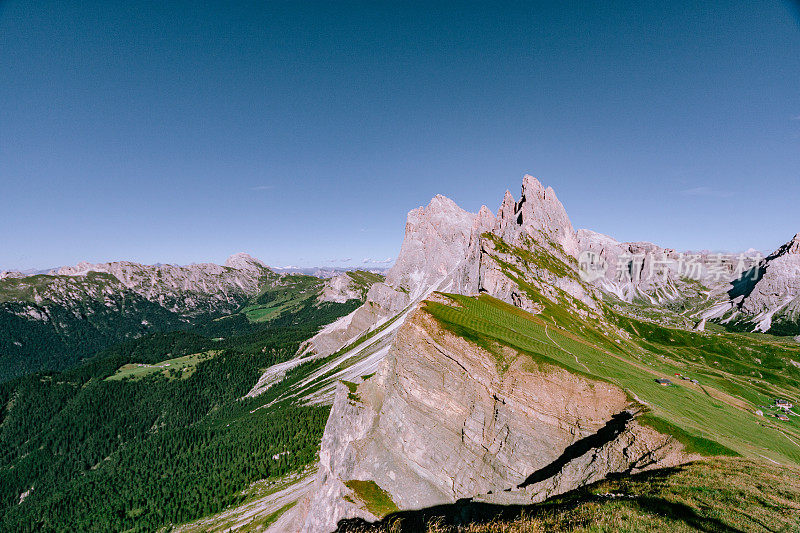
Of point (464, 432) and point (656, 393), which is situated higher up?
point (656, 393)

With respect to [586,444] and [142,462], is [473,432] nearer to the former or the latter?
[586,444]

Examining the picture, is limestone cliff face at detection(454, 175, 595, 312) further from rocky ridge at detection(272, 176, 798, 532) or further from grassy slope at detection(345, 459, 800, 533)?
grassy slope at detection(345, 459, 800, 533)

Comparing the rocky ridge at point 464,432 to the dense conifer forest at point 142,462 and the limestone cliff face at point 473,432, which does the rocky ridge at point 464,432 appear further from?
the dense conifer forest at point 142,462

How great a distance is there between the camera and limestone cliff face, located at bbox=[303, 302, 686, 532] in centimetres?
2811

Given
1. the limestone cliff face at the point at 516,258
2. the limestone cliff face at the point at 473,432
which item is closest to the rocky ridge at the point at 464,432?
the limestone cliff face at the point at 473,432

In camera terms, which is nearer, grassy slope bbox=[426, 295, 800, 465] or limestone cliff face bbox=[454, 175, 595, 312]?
grassy slope bbox=[426, 295, 800, 465]

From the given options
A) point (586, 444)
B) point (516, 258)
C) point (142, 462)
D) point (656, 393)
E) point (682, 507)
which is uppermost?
point (516, 258)

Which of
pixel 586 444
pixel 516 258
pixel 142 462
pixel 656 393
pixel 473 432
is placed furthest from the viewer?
pixel 142 462

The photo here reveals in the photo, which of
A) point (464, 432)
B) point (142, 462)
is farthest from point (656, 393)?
point (142, 462)

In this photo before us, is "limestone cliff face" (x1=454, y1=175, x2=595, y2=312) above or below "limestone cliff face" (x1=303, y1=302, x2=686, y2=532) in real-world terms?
above

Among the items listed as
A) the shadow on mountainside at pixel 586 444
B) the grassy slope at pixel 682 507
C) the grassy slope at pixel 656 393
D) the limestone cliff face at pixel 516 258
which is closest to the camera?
the grassy slope at pixel 682 507

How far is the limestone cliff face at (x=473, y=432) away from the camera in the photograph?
92.2 ft

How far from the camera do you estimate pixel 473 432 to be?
1489 inches

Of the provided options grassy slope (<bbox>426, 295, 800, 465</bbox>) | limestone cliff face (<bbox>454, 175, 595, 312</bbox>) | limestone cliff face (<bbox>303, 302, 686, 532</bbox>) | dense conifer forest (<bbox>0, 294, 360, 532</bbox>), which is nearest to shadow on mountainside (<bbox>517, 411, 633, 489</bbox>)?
limestone cliff face (<bbox>303, 302, 686, 532</bbox>)
